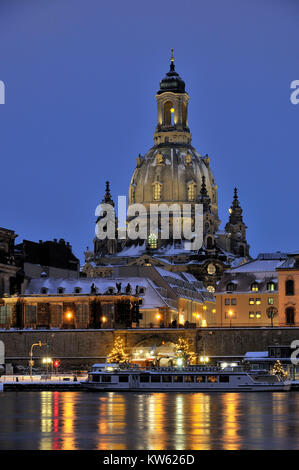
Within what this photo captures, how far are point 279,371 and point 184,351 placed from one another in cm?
1376

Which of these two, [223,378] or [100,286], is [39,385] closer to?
[223,378]

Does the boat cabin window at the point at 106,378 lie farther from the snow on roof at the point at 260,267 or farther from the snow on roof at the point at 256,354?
the snow on roof at the point at 260,267

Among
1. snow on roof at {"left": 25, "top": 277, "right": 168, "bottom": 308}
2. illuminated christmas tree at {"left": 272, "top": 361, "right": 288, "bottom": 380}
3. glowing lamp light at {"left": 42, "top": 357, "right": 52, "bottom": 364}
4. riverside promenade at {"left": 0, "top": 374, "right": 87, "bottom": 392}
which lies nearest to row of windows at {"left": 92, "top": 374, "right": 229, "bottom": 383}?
riverside promenade at {"left": 0, "top": 374, "right": 87, "bottom": 392}

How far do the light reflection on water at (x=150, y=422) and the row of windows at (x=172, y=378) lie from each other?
28.4ft

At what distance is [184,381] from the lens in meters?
102

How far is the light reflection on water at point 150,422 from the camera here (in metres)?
54.4

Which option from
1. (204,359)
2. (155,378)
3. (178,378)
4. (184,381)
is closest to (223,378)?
(184,381)

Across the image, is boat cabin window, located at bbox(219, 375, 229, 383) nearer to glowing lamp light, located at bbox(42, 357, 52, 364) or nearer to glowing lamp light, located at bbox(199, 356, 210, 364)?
glowing lamp light, located at bbox(199, 356, 210, 364)

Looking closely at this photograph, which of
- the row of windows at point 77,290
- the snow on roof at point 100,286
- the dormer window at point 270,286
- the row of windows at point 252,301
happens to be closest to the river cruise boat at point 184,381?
the row of windows at point 77,290

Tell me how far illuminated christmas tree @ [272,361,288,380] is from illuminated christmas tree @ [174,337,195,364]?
8738 mm

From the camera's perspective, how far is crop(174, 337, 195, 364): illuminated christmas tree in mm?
119238

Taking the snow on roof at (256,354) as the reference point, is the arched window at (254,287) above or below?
above
